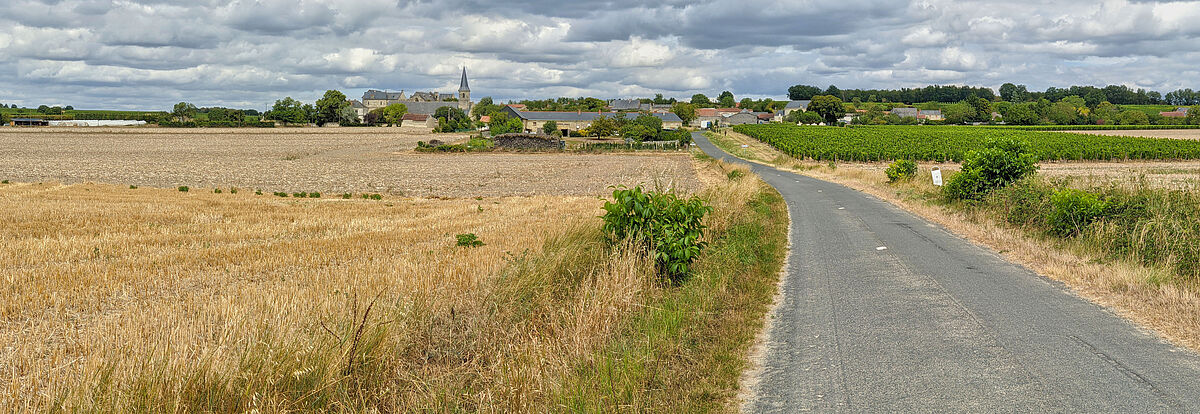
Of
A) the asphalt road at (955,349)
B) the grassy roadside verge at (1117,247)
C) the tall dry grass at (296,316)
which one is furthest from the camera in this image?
the grassy roadside verge at (1117,247)

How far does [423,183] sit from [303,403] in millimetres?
40374

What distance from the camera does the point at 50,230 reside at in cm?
1766

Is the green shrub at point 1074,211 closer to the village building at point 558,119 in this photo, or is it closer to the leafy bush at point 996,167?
the leafy bush at point 996,167

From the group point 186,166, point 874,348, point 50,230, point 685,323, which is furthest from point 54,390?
point 186,166

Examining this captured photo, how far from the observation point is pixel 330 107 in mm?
180375

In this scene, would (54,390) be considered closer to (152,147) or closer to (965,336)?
(965,336)

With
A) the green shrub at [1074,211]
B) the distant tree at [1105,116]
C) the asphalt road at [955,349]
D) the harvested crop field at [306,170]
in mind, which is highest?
the distant tree at [1105,116]

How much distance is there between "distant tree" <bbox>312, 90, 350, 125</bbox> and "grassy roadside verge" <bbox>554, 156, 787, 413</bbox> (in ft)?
583

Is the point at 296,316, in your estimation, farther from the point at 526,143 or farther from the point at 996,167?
the point at 526,143

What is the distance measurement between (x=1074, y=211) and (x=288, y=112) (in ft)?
618

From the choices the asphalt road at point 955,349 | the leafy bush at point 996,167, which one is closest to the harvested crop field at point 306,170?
the leafy bush at point 996,167

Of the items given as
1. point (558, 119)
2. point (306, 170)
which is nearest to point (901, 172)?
point (306, 170)

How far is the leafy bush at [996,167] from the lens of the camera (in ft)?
74.1

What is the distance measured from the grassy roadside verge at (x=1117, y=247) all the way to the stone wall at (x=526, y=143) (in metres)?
79.3
